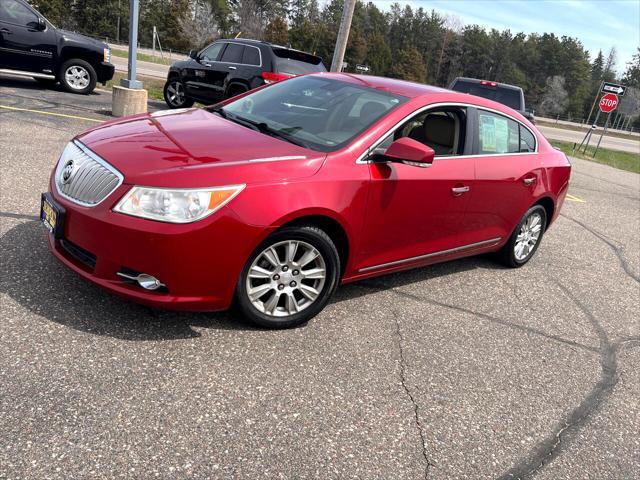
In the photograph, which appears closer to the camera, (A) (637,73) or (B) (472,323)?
(B) (472,323)

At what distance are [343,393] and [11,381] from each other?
166 centimetres

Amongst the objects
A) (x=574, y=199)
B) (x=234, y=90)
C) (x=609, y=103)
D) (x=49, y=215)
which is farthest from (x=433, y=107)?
(x=609, y=103)

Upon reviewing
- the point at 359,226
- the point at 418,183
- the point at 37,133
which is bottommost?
the point at 37,133

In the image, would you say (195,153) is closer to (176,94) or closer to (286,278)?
(286,278)

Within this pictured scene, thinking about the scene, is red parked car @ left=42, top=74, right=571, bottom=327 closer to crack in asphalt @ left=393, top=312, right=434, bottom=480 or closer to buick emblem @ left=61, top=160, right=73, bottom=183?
buick emblem @ left=61, top=160, right=73, bottom=183

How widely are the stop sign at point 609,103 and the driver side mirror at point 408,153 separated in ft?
73.8

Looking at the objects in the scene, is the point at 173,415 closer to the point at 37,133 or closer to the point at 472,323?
the point at 472,323

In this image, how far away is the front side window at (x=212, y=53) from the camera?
1193cm

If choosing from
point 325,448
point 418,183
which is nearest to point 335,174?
point 418,183

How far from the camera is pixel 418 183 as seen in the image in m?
3.97

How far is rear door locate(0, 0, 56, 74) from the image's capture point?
1069 cm

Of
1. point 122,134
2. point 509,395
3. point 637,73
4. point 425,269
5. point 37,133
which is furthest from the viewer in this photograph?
point 637,73

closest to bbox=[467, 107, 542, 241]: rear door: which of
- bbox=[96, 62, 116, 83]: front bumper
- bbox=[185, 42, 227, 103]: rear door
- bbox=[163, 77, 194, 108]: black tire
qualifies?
bbox=[185, 42, 227, 103]: rear door

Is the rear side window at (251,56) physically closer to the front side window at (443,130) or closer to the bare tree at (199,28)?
the front side window at (443,130)
